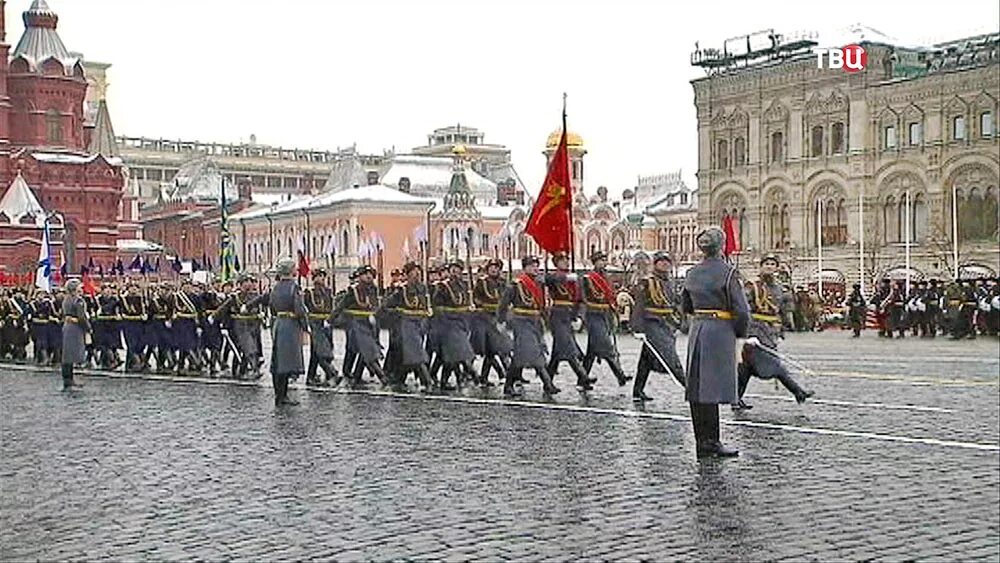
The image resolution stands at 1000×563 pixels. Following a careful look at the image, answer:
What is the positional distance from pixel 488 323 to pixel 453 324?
0.58 m

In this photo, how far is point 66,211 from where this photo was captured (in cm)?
6644

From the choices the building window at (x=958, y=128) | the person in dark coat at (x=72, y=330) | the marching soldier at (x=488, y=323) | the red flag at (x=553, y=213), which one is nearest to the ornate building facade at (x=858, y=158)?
the building window at (x=958, y=128)

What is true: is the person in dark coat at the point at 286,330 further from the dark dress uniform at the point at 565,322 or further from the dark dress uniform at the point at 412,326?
the dark dress uniform at the point at 565,322

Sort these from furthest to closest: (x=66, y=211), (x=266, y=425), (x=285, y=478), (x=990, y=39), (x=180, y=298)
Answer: (x=66, y=211), (x=990, y=39), (x=180, y=298), (x=266, y=425), (x=285, y=478)

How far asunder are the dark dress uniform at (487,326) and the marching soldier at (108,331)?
9757 mm

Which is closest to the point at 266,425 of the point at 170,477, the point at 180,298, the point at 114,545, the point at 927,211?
the point at 170,477

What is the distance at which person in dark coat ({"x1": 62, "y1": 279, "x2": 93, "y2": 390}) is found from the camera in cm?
2039

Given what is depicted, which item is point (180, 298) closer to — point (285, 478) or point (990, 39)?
point (285, 478)

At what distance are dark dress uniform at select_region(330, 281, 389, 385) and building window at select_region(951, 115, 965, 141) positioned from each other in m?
48.8

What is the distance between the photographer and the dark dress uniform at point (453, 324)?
17.4 m

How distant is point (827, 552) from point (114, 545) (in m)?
3.79

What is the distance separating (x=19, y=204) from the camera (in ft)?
204

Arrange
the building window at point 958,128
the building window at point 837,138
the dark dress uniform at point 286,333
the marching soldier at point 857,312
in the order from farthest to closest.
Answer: the building window at point 837,138, the building window at point 958,128, the marching soldier at point 857,312, the dark dress uniform at point 286,333

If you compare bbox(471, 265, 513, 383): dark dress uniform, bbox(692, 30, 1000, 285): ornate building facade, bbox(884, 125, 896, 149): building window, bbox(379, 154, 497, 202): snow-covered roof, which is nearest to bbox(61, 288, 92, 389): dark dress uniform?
bbox(471, 265, 513, 383): dark dress uniform
